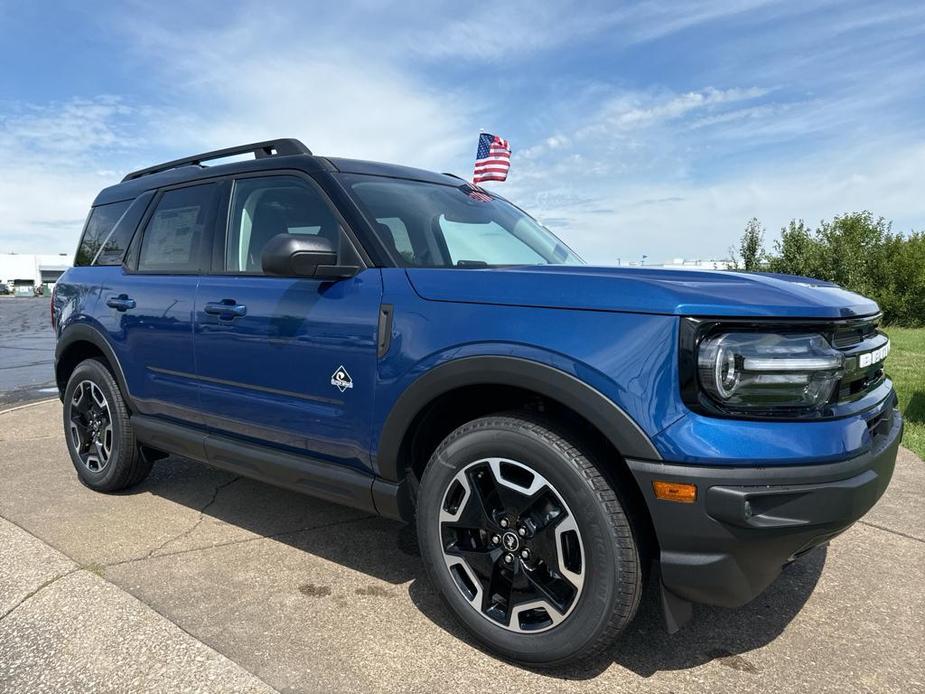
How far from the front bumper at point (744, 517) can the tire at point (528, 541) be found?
15 centimetres

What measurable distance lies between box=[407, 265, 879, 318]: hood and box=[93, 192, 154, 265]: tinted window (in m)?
2.46

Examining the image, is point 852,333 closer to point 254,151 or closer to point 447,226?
point 447,226

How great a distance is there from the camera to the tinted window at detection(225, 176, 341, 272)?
10.3 ft

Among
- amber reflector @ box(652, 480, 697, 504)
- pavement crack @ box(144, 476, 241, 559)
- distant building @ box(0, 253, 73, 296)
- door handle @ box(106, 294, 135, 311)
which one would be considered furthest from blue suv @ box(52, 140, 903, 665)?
distant building @ box(0, 253, 73, 296)

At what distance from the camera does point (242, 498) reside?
14.0 feet

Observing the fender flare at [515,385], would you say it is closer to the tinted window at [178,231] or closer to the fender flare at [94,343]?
the tinted window at [178,231]

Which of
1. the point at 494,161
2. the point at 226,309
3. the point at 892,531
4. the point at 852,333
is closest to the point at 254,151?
the point at 226,309

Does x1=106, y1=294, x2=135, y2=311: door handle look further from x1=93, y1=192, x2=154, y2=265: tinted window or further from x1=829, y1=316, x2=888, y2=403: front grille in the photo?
x1=829, y1=316, x2=888, y2=403: front grille

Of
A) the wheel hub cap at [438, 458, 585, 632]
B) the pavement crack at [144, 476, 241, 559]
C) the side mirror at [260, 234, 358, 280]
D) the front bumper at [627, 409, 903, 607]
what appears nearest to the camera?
the front bumper at [627, 409, 903, 607]

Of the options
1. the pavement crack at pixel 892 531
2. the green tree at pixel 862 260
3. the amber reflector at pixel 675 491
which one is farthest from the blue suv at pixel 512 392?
the green tree at pixel 862 260

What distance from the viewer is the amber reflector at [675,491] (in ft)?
6.47

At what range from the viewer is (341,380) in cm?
275

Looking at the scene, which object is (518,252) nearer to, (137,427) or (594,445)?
(594,445)

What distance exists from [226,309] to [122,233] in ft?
5.08
